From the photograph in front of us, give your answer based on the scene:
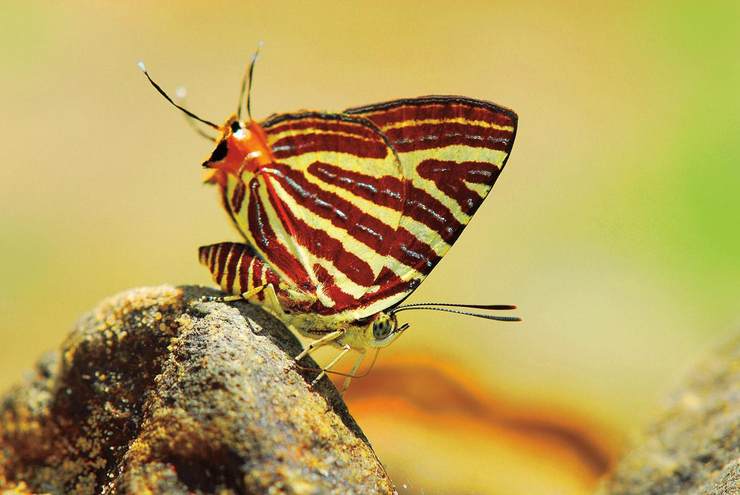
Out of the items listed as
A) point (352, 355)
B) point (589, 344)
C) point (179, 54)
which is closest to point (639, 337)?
point (589, 344)

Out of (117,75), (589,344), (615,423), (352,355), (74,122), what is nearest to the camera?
(615,423)

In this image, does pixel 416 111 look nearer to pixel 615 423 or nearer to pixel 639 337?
pixel 615 423

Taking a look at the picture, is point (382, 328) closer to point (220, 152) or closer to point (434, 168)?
point (434, 168)

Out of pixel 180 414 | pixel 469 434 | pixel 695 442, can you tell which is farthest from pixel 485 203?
pixel 180 414

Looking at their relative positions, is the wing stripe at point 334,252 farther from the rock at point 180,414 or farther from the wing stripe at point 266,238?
the rock at point 180,414

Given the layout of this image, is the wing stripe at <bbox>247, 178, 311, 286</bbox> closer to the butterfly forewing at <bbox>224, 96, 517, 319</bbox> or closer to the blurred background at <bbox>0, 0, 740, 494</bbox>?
the butterfly forewing at <bbox>224, 96, 517, 319</bbox>
